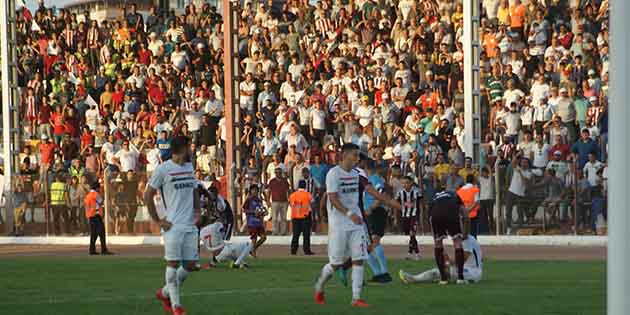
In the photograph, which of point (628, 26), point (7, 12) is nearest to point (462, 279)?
point (628, 26)

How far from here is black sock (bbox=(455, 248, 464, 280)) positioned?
674 inches

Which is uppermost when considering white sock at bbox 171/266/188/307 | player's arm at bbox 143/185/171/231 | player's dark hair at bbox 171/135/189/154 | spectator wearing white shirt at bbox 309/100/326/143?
spectator wearing white shirt at bbox 309/100/326/143

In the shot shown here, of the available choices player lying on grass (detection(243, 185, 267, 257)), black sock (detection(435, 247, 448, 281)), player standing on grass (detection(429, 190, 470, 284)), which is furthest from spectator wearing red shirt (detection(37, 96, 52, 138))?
black sock (detection(435, 247, 448, 281))

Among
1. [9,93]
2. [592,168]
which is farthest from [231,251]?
[9,93]

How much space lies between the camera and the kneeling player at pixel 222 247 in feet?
70.7

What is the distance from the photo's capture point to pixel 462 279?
17359 millimetres

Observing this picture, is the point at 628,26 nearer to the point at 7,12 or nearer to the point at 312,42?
the point at 312,42

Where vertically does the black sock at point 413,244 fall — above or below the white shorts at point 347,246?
below

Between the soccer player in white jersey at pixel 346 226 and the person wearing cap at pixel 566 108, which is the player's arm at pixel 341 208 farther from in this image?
the person wearing cap at pixel 566 108

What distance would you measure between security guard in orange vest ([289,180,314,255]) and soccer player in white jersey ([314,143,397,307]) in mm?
12157

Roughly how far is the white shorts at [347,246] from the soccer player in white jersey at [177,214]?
73.4 inches

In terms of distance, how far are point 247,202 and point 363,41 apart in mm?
8914

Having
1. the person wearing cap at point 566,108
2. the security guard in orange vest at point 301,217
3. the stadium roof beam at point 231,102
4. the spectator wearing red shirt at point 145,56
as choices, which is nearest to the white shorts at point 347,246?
the security guard in orange vest at point 301,217

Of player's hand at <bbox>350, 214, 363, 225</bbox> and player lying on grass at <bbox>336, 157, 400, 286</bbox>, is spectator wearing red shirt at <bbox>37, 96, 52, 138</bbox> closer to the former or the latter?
player lying on grass at <bbox>336, 157, 400, 286</bbox>
